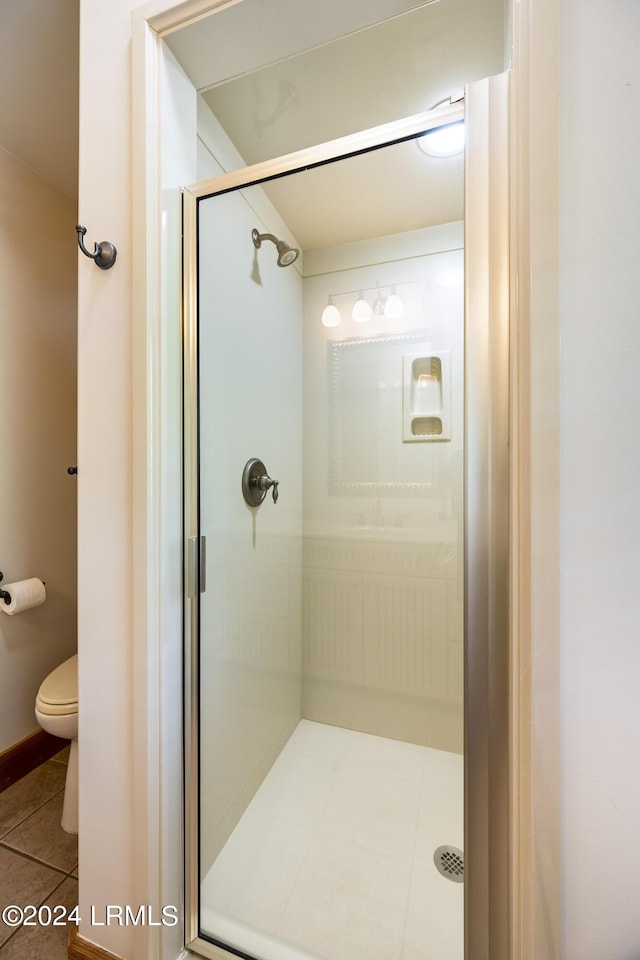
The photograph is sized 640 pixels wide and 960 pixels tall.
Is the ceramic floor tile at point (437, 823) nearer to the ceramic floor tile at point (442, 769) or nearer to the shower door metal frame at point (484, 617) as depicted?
the ceramic floor tile at point (442, 769)

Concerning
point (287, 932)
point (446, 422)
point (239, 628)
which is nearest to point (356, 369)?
point (446, 422)

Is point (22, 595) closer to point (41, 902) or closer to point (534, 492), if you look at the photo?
point (41, 902)

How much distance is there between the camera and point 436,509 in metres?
1.41

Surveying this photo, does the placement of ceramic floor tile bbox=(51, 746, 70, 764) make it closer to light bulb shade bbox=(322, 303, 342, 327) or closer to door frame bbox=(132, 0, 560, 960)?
door frame bbox=(132, 0, 560, 960)

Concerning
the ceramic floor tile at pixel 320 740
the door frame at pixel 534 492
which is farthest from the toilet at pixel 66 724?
the door frame at pixel 534 492

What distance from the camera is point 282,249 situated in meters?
1.45

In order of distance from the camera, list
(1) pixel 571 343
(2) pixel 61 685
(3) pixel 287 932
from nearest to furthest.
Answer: (1) pixel 571 343 → (3) pixel 287 932 → (2) pixel 61 685

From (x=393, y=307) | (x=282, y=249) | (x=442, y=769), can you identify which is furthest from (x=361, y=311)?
(x=442, y=769)

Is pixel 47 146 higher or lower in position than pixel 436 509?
higher

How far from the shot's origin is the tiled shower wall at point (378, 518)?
1.39m

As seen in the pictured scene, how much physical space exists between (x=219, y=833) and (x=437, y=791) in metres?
0.72

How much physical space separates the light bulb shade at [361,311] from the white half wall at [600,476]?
0.92 m

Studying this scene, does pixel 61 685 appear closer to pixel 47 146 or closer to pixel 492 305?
pixel 492 305

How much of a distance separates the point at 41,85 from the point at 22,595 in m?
1.87
